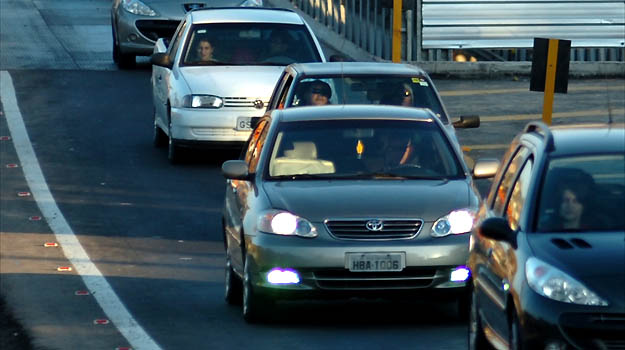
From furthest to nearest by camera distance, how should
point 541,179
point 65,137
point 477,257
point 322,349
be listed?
point 65,137 < point 322,349 < point 477,257 < point 541,179

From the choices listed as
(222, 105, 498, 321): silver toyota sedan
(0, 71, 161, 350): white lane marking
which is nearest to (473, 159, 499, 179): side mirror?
(222, 105, 498, 321): silver toyota sedan

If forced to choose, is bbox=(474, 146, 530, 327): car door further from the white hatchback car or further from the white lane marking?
the white hatchback car

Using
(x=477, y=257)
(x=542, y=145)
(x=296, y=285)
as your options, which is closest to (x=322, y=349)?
(x=296, y=285)

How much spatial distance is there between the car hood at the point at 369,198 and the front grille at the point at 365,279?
0.37 m

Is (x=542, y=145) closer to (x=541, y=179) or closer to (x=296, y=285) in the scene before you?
(x=541, y=179)

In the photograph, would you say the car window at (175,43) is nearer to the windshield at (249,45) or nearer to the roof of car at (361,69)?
the windshield at (249,45)

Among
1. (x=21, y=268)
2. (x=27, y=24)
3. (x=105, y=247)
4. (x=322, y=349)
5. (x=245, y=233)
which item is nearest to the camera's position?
(x=322, y=349)

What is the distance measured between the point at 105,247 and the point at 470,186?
4.66m

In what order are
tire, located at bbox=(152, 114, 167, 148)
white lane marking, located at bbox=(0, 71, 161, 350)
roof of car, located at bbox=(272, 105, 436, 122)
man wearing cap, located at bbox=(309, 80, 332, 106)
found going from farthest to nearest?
tire, located at bbox=(152, 114, 167, 148) → man wearing cap, located at bbox=(309, 80, 332, 106) → roof of car, located at bbox=(272, 105, 436, 122) → white lane marking, located at bbox=(0, 71, 161, 350)

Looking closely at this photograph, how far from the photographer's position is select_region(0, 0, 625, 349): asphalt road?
12.6 m

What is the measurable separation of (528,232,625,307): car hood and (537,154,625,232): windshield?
0.15 metres

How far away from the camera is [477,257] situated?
34.8 feet

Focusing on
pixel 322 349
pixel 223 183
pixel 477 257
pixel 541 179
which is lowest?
pixel 223 183

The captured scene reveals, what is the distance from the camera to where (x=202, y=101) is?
21.1 metres
